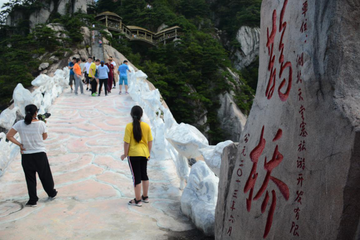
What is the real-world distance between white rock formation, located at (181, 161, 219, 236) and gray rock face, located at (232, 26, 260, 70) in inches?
954

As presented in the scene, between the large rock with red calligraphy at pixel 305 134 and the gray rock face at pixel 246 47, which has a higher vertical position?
the gray rock face at pixel 246 47

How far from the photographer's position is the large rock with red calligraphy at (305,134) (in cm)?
172

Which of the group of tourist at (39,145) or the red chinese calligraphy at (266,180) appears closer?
the red chinese calligraphy at (266,180)

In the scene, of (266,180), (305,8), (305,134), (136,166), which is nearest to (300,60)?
(305,8)

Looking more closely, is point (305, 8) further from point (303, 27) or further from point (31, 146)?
point (31, 146)

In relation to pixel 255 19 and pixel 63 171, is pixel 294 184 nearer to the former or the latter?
pixel 63 171

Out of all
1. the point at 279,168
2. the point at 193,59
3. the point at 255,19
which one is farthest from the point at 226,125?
the point at 279,168

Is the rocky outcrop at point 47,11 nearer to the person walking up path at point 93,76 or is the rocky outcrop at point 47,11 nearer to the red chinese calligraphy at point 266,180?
the person walking up path at point 93,76

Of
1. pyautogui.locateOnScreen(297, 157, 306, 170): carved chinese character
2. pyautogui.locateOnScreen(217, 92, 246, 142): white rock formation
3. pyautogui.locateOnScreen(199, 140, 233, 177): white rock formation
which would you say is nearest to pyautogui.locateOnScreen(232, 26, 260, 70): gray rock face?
pyautogui.locateOnScreen(217, 92, 246, 142): white rock formation

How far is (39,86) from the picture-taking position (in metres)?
8.18

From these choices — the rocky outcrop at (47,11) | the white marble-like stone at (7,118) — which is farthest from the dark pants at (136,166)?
the rocky outcrop at (47,11)

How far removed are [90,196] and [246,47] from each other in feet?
80.8

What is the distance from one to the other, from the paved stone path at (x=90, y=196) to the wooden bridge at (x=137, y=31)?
Answer: 17.9 m

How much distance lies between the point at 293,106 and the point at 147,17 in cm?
2555
